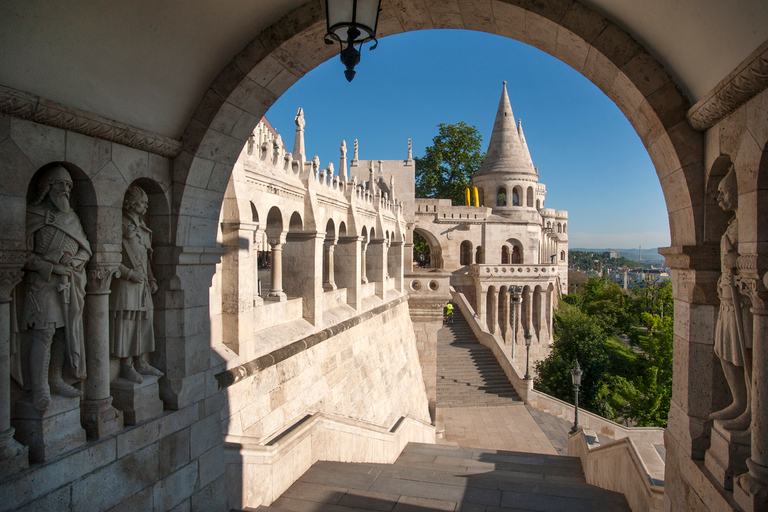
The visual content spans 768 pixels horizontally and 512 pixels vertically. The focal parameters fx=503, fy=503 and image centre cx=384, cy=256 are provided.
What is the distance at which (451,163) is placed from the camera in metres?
44.7

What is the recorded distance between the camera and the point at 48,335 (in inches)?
125

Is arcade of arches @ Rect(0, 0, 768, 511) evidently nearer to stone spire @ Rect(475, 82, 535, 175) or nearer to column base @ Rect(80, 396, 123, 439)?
column base @ Rect(80, 396, 123, 439)

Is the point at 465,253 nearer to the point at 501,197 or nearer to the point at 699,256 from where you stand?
the point at 501,197

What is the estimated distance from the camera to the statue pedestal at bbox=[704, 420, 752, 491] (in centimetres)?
332

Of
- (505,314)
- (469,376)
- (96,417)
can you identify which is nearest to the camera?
(96,417)

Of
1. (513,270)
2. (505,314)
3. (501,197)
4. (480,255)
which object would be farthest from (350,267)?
(501,197)

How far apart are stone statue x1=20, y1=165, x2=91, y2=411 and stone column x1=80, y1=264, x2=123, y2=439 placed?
0.11 metres

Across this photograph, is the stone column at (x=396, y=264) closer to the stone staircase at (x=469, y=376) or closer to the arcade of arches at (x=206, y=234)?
the stone staircase at (x=469, y=376)

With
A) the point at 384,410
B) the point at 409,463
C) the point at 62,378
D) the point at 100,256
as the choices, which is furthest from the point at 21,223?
the point at 384,410

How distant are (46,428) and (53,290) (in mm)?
857

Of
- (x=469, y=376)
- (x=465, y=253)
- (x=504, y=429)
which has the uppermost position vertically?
(x=465, y=253)

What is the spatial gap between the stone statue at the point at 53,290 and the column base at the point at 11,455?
0.75 feet

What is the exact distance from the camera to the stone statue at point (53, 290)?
312 cm

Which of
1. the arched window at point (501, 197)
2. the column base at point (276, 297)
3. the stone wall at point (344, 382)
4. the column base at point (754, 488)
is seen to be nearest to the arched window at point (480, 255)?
the arched window at point (501, 197)
